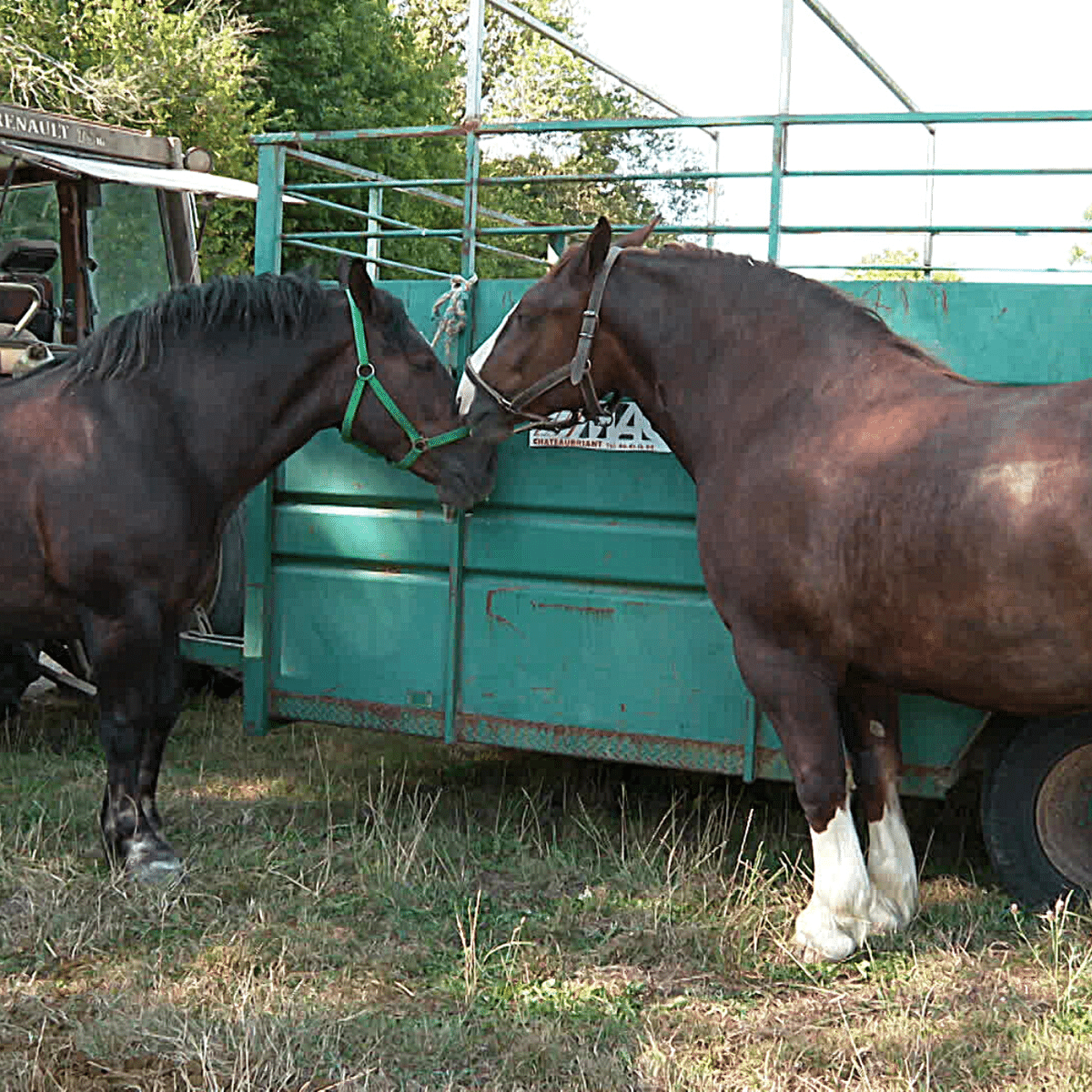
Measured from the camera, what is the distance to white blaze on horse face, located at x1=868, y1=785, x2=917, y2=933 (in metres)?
3.87

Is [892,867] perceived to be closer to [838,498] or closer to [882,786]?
[882,786]

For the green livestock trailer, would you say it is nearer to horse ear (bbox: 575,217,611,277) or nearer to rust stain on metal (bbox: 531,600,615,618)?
rust stain on metal (bbox: 531,600,615,618)

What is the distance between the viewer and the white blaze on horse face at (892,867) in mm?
3873

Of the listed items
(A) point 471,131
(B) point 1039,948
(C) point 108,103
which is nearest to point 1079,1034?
(B) point 1039,948

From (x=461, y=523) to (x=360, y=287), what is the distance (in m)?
0.86

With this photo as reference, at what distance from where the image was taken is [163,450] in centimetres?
421

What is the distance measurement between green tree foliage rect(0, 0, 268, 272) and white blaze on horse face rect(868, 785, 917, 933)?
11.4m

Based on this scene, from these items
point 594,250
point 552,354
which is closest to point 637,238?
point 594,250

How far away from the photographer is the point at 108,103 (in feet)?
46.8

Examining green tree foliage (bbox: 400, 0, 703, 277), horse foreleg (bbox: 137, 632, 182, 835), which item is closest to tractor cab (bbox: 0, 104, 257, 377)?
horse foreleg (bbox: 137, 632, 182, 835)

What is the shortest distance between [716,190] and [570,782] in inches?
115

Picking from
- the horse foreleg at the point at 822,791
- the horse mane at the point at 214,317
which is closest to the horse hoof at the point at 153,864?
the horse mane at the point at 214,317

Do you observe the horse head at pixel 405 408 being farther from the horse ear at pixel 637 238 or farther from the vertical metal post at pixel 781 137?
the vertical metal post at pixel 781 137

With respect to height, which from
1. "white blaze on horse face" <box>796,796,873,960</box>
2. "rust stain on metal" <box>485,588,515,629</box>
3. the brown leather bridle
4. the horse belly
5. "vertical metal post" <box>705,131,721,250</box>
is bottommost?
"white blaze on horse face" <box>796,796,873,960</box>
